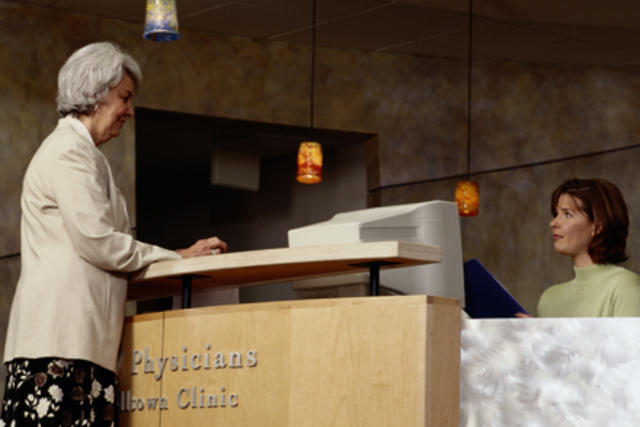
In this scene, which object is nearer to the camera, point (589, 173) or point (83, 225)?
point (83, 225)

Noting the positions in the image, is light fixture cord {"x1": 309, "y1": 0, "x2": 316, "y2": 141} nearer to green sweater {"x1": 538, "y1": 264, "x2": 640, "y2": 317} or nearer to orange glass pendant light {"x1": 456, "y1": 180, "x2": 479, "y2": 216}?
orange glass pendant light {"x1": 456, "y1": 180, "x2": 479, "y2": 216}

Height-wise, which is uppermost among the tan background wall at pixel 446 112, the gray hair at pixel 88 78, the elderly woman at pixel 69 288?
the tan background wall at pixel 446 112

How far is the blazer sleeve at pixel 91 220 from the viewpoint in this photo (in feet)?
7.98

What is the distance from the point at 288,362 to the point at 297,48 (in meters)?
5.54

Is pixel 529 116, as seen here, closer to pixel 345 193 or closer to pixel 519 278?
pixel 519 278

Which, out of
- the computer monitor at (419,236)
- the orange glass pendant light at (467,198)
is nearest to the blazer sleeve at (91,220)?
the computer monitor at (419,236)

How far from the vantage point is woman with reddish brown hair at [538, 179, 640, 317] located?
317 centimetres

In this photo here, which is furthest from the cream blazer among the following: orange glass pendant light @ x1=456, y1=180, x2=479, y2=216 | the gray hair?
orange glass pendant light @ x1=456, y1=180, x2=479, y2=216

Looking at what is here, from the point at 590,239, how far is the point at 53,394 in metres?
1.80

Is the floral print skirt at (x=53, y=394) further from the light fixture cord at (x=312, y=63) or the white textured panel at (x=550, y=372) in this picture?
the light fixture cord at (x=312, y=63)

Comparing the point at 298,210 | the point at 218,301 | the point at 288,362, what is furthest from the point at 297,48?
the point at 288,362

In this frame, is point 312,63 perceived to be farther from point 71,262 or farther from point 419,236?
point 71,262

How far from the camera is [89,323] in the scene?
2.42 meters

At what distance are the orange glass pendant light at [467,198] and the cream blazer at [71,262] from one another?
466 cm
